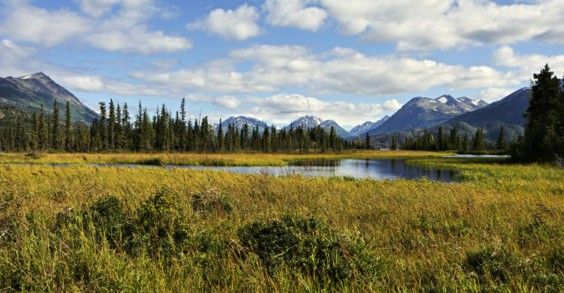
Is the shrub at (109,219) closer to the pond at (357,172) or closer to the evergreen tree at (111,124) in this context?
the pond at (357,172)

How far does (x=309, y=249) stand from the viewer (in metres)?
6.96

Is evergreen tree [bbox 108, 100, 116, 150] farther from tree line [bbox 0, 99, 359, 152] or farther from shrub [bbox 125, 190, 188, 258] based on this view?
shrub [bbox 125, 190, 188, 258]

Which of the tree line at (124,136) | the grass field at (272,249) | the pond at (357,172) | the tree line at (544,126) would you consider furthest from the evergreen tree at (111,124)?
the grass field at (272,249)

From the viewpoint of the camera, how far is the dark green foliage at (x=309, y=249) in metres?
6.42

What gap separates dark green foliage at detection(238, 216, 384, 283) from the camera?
6.42 metres

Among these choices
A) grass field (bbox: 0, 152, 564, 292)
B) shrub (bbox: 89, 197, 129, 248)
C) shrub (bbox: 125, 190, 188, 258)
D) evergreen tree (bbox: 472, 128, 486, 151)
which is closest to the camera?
grass field (bbox: 0, 152, 564, 292)

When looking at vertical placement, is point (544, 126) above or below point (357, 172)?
above

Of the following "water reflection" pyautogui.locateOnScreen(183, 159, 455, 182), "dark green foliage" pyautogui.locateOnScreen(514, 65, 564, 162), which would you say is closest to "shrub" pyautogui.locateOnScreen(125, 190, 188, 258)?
"water reflection" pyautogui.locateOnScreen(183, 159, 455, 182)

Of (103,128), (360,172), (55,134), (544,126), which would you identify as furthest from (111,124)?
(544,126)

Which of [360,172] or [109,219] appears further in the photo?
[360,172]

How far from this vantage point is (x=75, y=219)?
8961 millimetres

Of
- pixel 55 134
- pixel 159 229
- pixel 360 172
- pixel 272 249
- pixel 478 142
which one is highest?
pixel 55 134

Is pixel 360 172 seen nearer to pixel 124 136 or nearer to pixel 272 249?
pixel 272 249

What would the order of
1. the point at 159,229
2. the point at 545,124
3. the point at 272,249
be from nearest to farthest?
the point at 272,249
the point at 159,229
the point at 545,124
